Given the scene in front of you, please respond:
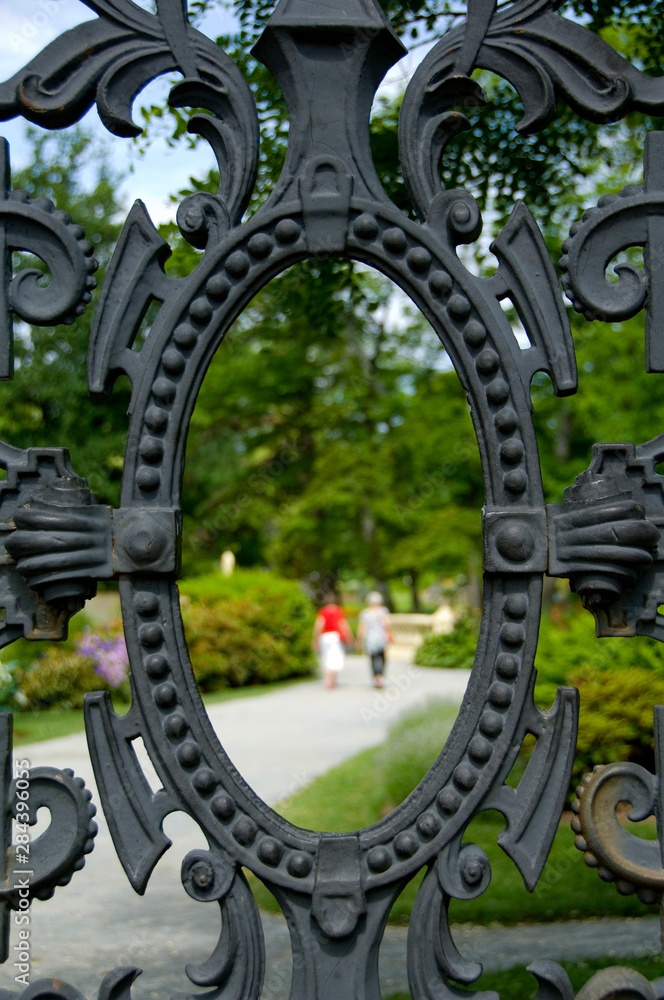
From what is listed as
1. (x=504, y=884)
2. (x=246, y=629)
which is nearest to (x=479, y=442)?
(x=504, y=884)

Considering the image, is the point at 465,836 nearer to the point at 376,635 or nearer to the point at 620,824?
the point at 620,824

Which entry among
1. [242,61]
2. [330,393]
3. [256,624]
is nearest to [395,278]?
[242,61]

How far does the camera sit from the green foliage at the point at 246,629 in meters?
13.6

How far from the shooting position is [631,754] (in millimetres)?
5734

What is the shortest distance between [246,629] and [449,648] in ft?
12.2

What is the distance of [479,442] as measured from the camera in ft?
6.58

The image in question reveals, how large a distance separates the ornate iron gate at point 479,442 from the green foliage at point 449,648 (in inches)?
510

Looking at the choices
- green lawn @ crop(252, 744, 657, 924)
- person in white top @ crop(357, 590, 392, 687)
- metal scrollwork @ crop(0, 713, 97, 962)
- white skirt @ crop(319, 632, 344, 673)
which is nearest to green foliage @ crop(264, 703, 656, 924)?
green lawn @ crop(252, 744, 657, 924)

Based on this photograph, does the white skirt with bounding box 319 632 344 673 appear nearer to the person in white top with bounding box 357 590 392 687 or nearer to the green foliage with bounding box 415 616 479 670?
the person in white top with bounding box 357 590 392 687

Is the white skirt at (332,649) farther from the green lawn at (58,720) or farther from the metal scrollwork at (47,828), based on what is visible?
the metal scrollwork at (47,828)

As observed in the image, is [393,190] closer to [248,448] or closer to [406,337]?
[406,337]

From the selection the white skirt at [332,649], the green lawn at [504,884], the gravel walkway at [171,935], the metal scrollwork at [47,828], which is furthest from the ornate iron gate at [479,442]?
the white skirt at [332,649]

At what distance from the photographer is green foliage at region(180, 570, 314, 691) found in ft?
44.7

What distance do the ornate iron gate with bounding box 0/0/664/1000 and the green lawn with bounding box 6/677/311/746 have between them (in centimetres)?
767
